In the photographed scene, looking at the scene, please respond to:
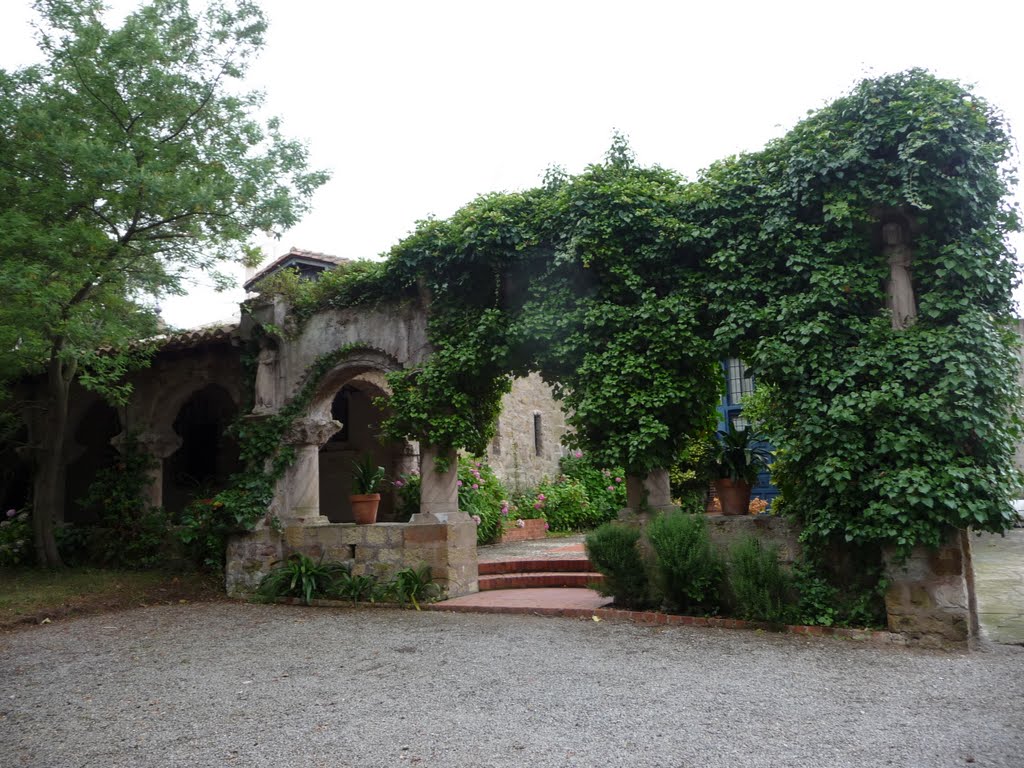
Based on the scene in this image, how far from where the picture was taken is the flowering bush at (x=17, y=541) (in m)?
10.8

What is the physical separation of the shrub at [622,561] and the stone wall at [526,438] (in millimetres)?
7197

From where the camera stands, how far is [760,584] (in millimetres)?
5980

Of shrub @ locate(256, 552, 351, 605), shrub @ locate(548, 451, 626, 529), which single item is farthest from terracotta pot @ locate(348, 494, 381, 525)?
shrub @ locate(548, 451, 626, 529)

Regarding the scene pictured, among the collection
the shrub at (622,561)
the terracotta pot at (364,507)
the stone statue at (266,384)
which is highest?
A: the stone statue at (266,384)

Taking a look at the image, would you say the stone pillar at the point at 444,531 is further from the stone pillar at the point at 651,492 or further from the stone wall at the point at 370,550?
the stone pillar at the point at 651,492

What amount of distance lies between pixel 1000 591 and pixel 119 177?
9.53 m

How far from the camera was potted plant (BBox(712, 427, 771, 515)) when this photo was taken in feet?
21.9

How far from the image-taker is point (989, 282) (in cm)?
574

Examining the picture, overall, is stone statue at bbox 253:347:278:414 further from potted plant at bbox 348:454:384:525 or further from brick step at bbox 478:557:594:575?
brick step at bbox 478:557:594:575

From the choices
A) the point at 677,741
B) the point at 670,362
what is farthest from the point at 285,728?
the point at 670,362

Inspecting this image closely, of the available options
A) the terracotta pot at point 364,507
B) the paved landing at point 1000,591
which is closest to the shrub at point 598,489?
the paved landing at point 1000,591

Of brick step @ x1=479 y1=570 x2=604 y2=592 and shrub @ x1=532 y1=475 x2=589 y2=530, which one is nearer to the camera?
brick step @ x1=479 y1=570 x2=604 y2=592

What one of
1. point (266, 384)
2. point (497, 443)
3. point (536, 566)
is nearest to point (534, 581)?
point (536, 566)

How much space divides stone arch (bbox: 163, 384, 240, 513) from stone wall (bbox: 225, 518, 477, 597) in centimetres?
572
